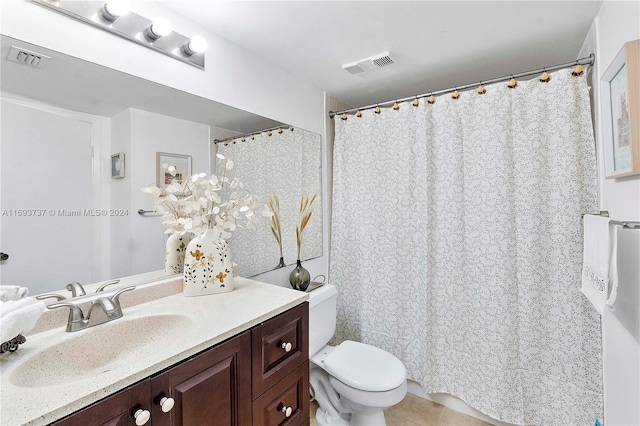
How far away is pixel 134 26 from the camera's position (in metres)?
1.16

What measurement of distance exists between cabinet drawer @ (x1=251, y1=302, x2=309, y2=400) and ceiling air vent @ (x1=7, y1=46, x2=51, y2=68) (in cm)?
120

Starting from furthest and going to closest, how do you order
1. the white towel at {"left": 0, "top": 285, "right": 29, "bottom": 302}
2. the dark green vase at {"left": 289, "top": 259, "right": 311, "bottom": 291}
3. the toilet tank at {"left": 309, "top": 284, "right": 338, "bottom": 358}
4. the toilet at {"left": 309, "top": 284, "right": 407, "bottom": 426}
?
1. the dark green vase at {"left": 289, "top": 259, "right": 311, "bottom": 291}
2. the toilet tank at {"left": 309, "top": 284, "right": 338, "bottom": 358}
3. the toilet at {"left": 309, "top": 284, "right": 407, "bottom": 426}
4. the white towel at {"left": 0, "top": 285, "right": 29, "bottom": 302}

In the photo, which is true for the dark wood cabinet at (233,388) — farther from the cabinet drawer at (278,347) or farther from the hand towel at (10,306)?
the hand towel at (10,306)

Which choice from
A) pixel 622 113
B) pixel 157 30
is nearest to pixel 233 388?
pixel 157 30

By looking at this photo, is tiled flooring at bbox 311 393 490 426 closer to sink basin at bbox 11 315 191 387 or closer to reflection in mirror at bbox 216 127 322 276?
reflection in mirror at bbox 216 127 322 276

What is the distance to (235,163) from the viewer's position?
1569 mm

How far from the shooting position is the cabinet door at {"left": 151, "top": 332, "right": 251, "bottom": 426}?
753 millimetres

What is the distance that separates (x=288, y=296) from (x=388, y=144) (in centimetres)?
143

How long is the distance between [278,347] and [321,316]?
2.54ft

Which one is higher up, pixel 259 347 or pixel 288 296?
pixel 288 296

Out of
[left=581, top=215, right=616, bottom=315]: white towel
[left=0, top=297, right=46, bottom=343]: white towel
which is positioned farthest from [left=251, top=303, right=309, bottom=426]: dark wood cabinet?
[left=581, top=215, right=616, bottom=315]: white towel

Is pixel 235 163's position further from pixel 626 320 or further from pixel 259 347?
pixel 626 320

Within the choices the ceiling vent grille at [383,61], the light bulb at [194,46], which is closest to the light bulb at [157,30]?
the light bulb at [194,46]

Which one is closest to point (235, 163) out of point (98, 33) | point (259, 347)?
point (98, 33)
